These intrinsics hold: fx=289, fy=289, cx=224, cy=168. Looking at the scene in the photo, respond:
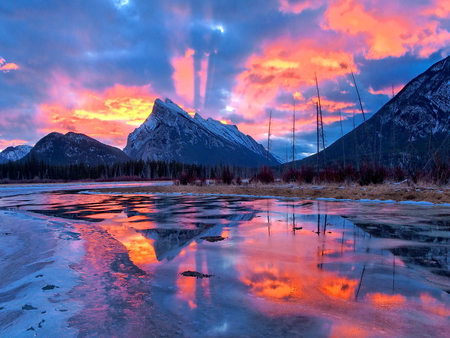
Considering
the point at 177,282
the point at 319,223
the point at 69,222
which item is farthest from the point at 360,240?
the point at 69,222

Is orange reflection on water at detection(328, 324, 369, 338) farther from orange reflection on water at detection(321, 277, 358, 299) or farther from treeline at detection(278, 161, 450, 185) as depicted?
treeline at detection(278, 161, 450, 185)

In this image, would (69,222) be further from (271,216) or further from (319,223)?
(319,223)

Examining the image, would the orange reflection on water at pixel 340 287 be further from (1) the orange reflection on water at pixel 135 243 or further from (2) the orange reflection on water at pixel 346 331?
(1) the orange reflection on water at pixel 135 243

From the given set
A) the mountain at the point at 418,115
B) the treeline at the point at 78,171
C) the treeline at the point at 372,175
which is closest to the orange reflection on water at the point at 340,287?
the treeline at the point at 372,175

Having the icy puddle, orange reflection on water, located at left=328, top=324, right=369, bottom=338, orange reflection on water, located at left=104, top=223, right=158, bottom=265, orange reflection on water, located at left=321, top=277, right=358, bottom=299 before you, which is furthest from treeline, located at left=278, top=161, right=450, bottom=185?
orange reflection on water, located at left=328, top=324, right=369, bottom=338

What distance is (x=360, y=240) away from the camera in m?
7.66

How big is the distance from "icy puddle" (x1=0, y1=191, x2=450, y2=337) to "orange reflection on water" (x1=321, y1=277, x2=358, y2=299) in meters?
0.02

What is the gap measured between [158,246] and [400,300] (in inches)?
215

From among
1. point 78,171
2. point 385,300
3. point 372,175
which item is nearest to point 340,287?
point 385,300

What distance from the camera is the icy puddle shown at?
3451 mm

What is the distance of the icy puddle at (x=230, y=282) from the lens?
136 inches

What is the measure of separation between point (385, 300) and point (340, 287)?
0.67 meters

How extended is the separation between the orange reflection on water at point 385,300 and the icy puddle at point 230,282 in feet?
0.05

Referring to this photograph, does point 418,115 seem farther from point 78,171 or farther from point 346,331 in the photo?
point 78,171
